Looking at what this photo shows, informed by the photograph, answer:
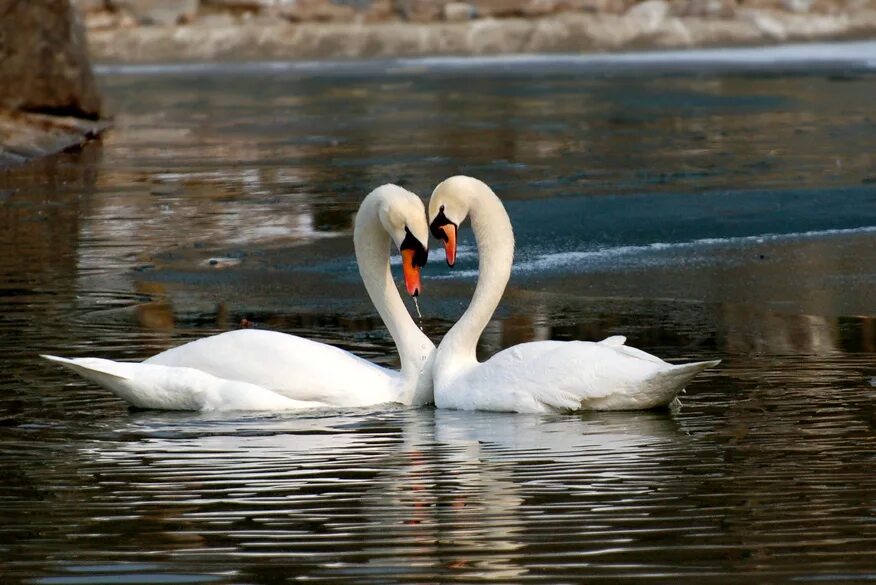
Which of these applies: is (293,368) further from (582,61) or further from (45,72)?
(582,61)

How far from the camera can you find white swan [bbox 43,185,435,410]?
8.62 meters

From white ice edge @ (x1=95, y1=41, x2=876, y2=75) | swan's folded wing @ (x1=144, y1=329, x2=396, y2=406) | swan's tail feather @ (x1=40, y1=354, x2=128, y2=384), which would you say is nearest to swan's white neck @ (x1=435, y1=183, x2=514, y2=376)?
swan's folded wing @ (x1=144, y1=329, x2=396, y2=406)

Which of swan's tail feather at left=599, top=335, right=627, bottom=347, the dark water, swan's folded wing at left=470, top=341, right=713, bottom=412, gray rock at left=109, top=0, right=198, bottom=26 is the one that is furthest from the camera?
gray rock at left=109, top=0, right=198, bottom=26

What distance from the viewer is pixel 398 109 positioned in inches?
1220

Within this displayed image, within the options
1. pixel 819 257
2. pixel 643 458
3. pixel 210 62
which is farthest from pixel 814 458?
Answer: pixel 210 62

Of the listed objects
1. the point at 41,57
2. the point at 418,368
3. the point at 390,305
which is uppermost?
the point at 41,57

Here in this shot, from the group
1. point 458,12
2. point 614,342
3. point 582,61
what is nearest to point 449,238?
point 614,342

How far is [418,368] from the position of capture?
29.4 feet

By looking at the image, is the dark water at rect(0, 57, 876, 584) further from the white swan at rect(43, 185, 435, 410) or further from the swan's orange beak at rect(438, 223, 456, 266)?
the swan's orange beak at rect(438, 223, 456, 266)

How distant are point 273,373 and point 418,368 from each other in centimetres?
72

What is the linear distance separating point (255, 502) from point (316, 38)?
45.8m

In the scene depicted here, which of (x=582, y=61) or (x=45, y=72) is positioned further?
(x=582, y=61)

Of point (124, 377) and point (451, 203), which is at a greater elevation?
point (451, 203)

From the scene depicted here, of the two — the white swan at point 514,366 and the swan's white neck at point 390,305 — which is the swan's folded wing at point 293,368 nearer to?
the swan's white neck at point 390,305
